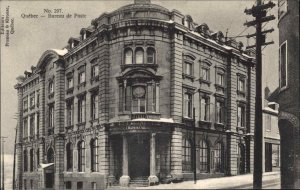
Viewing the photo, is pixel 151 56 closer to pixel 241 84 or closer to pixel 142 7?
pixel 142 7

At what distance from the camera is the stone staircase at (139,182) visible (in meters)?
19.4

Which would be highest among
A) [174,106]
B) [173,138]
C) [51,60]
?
[51,60]

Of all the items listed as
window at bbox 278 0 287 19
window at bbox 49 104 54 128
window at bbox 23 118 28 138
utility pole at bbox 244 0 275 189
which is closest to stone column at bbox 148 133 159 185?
utility pole at bbox 244 0 275 189

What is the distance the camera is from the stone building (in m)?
19.4

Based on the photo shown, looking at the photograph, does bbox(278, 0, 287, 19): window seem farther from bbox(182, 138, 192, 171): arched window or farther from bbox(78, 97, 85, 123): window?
bbox(78, 97, 85, 123): window

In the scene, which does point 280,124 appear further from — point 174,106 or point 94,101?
point 94,101

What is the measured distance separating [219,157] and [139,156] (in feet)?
13.7

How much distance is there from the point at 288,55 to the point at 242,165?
9847 mm

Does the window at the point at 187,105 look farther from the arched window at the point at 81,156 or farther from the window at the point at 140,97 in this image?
the arched window at the point at 81,156

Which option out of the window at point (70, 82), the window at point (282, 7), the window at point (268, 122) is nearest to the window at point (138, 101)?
the window at point (70, 82)

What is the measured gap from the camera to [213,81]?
2047 cm

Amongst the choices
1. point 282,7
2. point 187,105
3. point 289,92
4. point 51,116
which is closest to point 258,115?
point 289,92

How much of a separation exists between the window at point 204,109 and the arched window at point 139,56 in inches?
139

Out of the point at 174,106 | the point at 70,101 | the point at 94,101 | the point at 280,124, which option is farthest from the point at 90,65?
the point at 280,124
